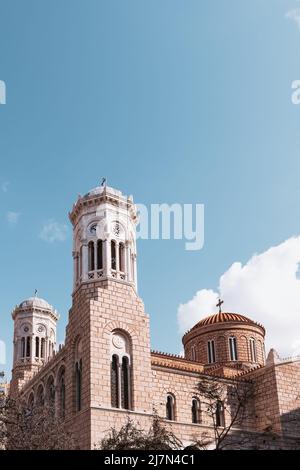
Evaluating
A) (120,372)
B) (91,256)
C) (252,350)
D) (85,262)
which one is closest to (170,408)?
(120,372)

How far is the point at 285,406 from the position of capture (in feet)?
94.1

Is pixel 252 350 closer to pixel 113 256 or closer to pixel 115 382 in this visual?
pixel 113 256

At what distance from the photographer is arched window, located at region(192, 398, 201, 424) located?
90.6 feet

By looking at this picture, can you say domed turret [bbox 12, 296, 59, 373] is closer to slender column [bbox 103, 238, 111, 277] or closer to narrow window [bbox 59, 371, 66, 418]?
narrow window [bbox 59, 371, 66, 418]

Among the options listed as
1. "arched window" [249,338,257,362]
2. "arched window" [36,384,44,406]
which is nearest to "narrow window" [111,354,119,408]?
"arched window" [36,384,44,406]

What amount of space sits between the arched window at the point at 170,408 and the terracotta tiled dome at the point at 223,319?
12.0 m

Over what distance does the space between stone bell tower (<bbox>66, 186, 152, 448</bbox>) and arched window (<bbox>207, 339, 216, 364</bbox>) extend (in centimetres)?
1181

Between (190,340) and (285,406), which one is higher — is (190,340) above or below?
above

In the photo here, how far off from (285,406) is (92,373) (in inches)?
402

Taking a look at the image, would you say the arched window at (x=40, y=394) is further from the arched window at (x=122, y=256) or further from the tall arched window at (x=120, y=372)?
the arched window at (x=122, y=256)

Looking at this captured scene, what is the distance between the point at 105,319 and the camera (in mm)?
25891
